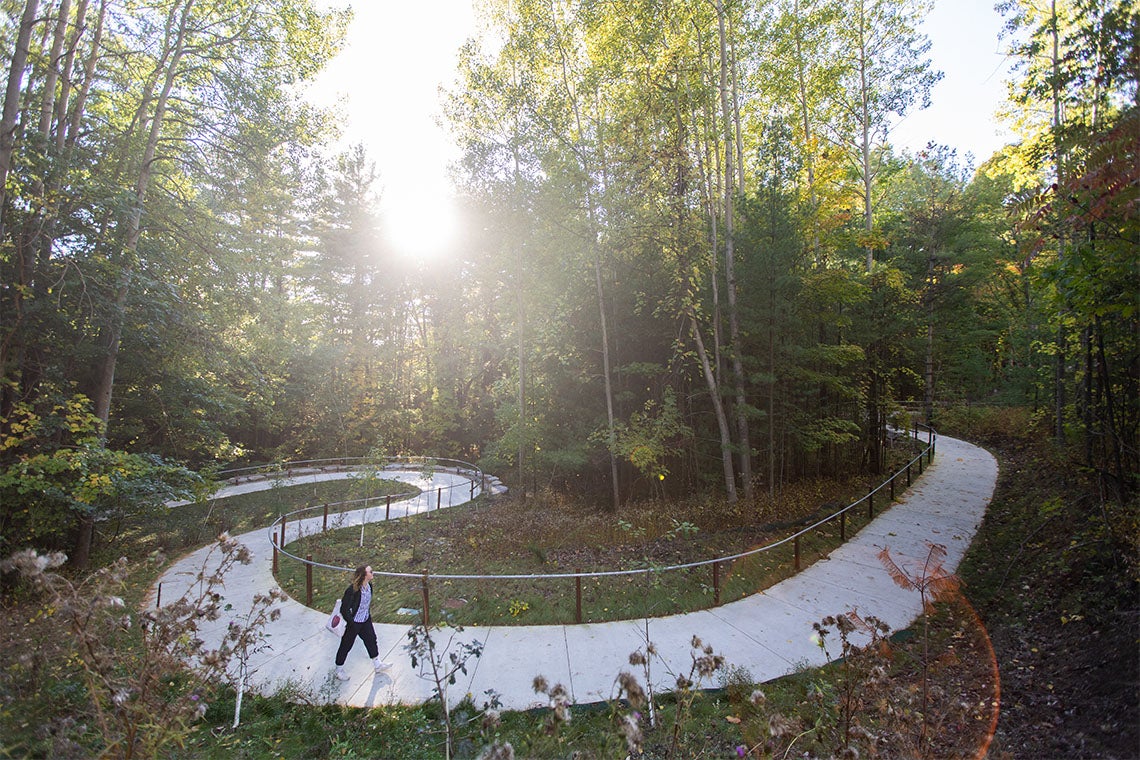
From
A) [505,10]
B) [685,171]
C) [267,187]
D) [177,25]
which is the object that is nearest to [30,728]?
[267,187]

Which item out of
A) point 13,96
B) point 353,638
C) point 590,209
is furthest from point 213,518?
point 590,209

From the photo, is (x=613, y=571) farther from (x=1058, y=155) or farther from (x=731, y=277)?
(x=1058, y=155)

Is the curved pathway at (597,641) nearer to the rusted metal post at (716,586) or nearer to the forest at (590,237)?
the rusted metal post at (716,586)

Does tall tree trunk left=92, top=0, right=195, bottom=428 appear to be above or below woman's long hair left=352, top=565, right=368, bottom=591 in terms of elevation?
above

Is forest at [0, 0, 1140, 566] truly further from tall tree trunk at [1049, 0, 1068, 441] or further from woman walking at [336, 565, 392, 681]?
woman walking at [336, 565, 392, 681]

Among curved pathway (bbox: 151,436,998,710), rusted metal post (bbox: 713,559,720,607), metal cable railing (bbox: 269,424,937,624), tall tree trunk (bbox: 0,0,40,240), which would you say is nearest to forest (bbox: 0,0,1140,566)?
tall tree trunk (bbox: 0,0,40,240)

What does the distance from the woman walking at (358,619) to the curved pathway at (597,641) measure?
149 millimetres

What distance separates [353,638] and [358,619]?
245 mm

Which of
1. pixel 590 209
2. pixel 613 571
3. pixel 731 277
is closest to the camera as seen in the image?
pixel 613 571

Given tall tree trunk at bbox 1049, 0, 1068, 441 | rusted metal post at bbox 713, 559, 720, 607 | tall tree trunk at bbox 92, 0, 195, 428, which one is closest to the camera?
tall tree trunk at bbox 1049, 0, 1068, 441

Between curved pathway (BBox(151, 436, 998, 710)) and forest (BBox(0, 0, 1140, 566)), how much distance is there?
9.10ft

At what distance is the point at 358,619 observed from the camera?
17.5 feet

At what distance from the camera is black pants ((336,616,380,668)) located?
5270 mm

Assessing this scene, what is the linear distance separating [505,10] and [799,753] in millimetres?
15086
